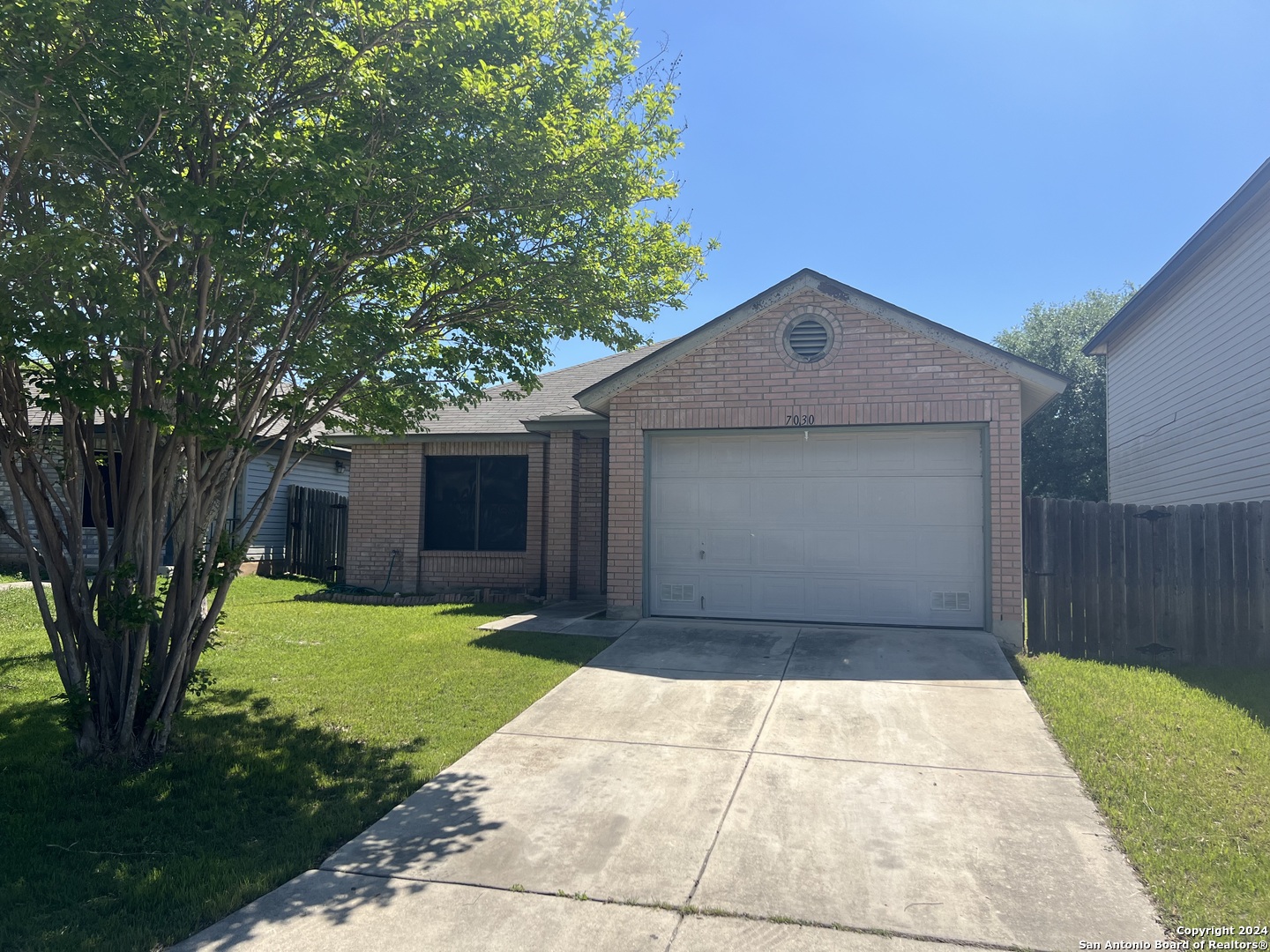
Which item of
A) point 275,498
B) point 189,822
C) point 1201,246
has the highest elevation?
point 1201,246

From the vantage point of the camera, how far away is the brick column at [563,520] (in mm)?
13711

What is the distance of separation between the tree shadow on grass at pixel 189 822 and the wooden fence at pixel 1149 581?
23.2ft

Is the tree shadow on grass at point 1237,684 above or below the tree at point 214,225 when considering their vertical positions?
below

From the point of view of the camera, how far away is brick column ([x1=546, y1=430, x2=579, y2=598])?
13.7 meters

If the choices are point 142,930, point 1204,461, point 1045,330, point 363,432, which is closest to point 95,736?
point 142,930

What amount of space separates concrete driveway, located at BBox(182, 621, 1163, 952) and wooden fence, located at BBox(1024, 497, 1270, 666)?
248 cm

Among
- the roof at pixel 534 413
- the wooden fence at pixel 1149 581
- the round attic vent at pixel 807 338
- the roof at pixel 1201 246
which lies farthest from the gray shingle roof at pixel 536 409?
the roof at pixel 1201 246

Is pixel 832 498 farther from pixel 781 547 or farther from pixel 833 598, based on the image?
pixel 833 598

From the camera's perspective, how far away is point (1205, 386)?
13.0 m

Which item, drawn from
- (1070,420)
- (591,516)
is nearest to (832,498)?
(591,516)

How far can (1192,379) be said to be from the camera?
13.5 m

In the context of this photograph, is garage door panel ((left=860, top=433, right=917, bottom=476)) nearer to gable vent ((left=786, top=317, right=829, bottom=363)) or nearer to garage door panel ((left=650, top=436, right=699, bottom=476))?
gable vent ((left=786, top=317, right=829, bottom=363))

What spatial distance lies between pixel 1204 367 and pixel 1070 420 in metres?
20.6

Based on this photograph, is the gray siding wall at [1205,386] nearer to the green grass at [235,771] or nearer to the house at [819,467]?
the house at [819,467]
